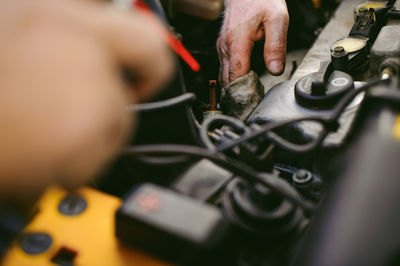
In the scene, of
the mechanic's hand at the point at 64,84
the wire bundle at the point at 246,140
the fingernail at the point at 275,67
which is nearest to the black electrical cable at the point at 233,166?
the wire bundle at the point at 246,140

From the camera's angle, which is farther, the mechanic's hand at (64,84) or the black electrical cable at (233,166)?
the black electrical cable at (233,166)

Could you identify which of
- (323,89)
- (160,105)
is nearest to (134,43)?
(160,105)

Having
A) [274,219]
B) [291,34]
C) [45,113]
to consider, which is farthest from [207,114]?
[45,113]

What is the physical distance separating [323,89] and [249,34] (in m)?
0.60

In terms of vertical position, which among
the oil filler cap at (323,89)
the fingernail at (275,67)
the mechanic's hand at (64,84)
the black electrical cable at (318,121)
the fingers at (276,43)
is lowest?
the fingernail at (275,67)

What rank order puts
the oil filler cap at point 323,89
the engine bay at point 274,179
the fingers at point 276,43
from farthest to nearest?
the fingers at point 276,43, the oil filler cap at point 323,89, the engine bay at point 274,179

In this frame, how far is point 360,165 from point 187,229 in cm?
25

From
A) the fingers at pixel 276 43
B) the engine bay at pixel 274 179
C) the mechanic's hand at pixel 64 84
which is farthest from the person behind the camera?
the fingers at pixel 276 43

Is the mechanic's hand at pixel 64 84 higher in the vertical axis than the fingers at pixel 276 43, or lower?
higher

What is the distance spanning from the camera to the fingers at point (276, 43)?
4.13 ft

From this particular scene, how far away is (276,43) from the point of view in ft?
4.15

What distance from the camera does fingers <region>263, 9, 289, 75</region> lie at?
4.13 ft

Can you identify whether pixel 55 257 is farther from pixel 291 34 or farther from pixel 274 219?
pixel 291 34

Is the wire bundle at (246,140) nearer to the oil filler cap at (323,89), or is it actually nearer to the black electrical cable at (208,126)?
the black electrical cable at (208,126)
